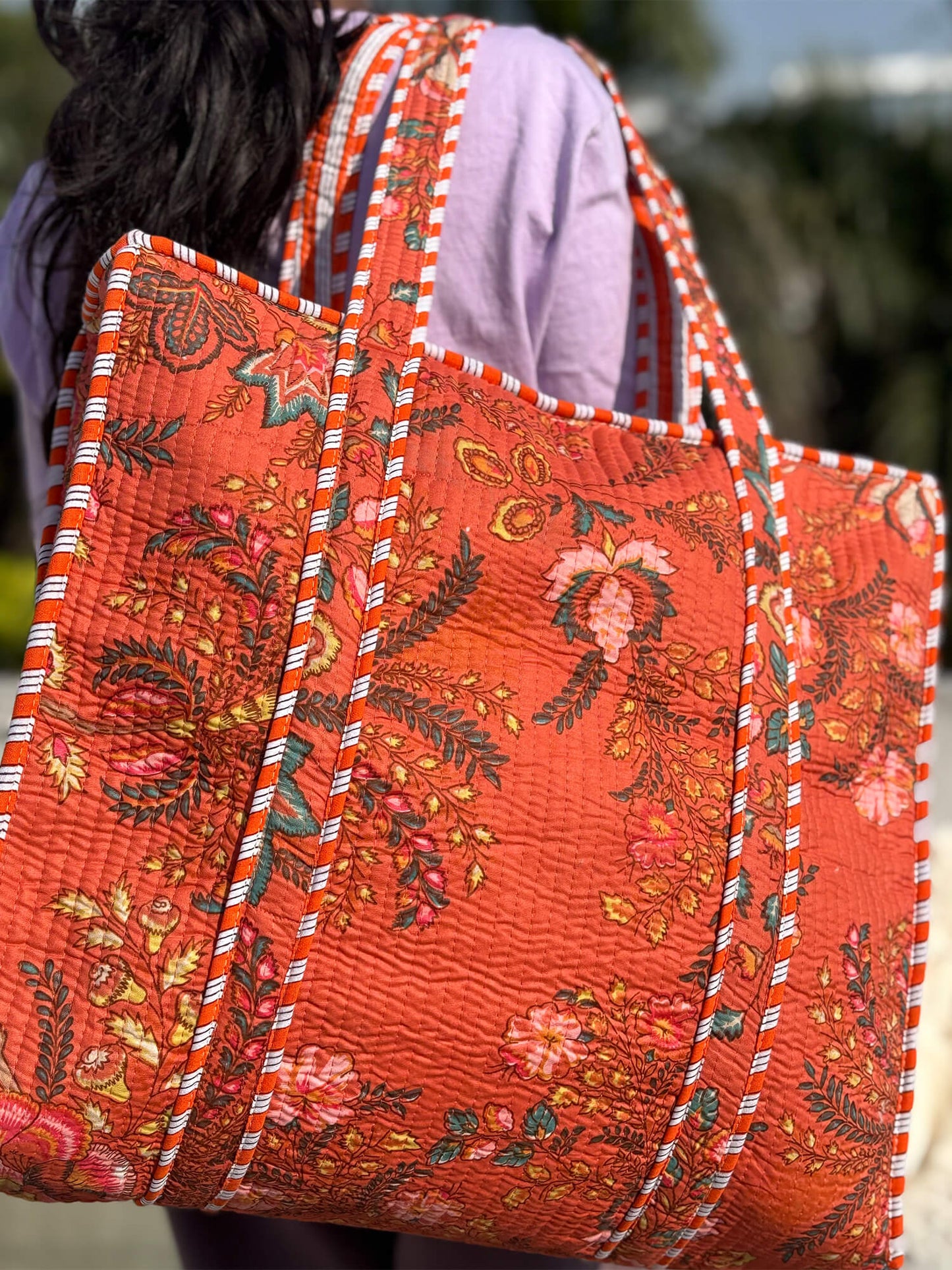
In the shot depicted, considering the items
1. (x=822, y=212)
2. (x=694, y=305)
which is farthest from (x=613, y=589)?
(x=822, y=212)

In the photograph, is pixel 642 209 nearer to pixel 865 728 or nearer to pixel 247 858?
pixel 865 728

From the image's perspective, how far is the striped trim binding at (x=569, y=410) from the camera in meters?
0.84

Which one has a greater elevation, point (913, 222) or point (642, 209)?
point (913, 222)

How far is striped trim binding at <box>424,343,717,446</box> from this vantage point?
33.0 inches

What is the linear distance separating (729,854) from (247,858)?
0.35 metres

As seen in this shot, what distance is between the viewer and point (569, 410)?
884 millimetres

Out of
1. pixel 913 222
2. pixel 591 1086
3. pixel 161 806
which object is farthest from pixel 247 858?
pixel 913 222

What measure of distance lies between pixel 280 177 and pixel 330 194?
0.15ft

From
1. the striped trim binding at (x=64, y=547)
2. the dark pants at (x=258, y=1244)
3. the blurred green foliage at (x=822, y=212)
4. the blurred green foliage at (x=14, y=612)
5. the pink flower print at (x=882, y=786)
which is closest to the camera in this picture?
the striped trim binding at (x=64, y=547)

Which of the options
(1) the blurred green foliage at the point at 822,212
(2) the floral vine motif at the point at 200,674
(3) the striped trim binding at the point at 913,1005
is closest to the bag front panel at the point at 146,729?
(2) the floral vine motif at the point at 200,674

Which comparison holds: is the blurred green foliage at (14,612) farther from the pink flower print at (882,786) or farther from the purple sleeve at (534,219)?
the pink flower print at (882,786)

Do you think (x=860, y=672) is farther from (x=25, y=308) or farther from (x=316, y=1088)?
(x=25, y=308)

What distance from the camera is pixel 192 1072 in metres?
0.74

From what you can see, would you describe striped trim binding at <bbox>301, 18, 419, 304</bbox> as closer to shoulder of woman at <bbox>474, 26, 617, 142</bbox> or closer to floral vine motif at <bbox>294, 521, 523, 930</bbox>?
shoulder of woman at <bbox>474, 26, 617, 142</bbox>
